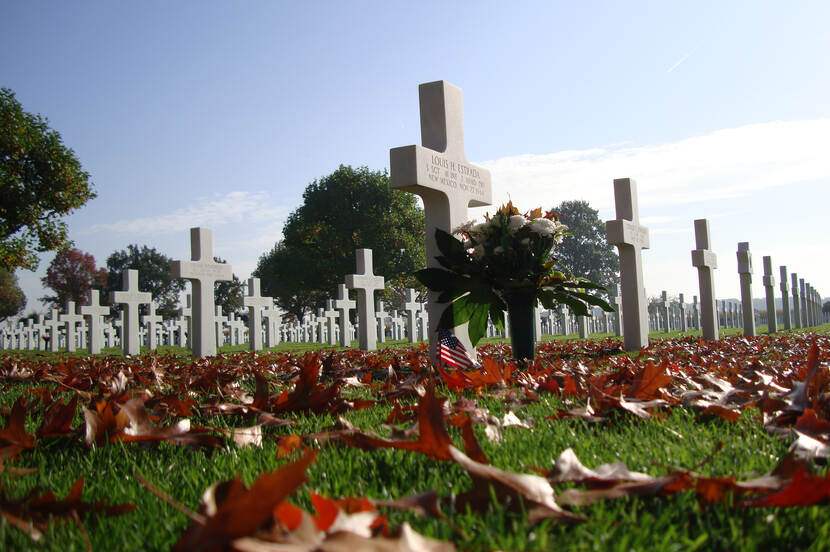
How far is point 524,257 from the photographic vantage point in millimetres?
6562

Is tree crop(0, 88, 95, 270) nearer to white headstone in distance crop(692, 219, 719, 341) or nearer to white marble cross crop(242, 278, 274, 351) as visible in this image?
white marble cross crop(242, 278, 274, 351)

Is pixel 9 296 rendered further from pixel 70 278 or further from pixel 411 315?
pixel 411 315

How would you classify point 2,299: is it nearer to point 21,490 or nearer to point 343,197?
point 343,197

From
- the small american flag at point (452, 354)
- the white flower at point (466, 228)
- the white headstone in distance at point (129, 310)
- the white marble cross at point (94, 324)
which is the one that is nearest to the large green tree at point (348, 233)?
the white marble cross at point (94, 324)

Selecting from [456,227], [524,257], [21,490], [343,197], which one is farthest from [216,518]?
[343,197]

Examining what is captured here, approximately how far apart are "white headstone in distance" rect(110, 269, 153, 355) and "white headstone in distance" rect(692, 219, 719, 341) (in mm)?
16187

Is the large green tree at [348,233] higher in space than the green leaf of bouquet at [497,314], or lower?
higher

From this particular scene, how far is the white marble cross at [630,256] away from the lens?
37.0ft

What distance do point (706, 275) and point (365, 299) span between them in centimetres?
918

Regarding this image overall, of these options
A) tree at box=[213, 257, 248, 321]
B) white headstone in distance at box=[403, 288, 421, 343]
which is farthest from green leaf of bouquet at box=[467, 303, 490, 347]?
tree at box=[213, 257, 248, 321]

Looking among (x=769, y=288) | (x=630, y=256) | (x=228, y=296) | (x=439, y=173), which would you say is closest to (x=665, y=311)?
(x=769, y=288)

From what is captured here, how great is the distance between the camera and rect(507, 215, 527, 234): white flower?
6.46 metres

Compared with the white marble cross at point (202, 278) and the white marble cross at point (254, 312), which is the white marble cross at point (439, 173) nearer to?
the white marble cross at point (202, 278)

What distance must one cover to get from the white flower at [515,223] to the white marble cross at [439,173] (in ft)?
3.48
